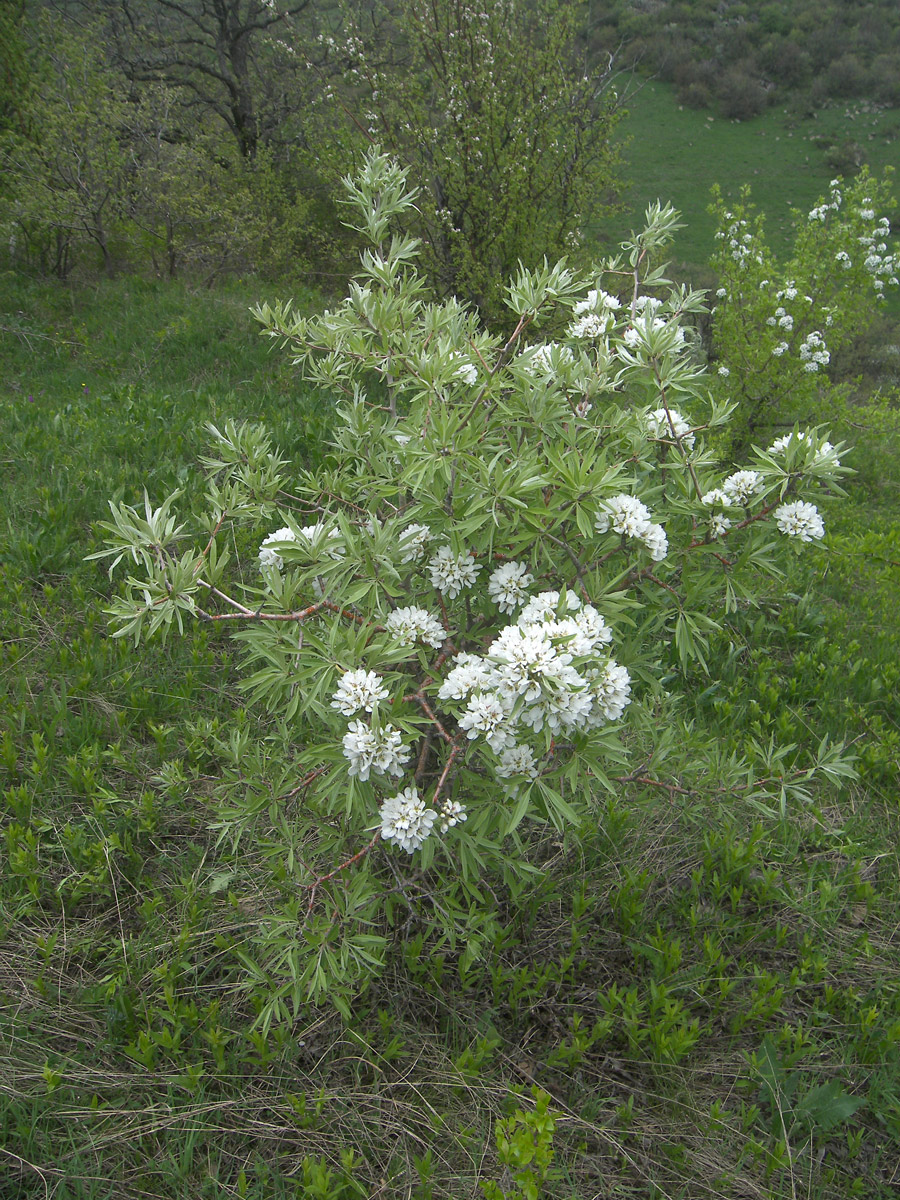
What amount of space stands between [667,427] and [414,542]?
0.79 metres

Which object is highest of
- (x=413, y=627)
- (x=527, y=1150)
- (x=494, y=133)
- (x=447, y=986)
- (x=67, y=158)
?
(x=494, y=133)

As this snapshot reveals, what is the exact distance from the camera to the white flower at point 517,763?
5.77ft

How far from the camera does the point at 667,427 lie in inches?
85.4

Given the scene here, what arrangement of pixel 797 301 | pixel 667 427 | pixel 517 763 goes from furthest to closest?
1. pixel 797 301
2. pixel 667 427
3. pixel 517 763

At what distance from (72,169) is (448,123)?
4.55 m

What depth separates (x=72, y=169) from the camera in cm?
907

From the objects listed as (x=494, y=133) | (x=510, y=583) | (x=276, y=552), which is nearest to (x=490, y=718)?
(x=510, y=583)

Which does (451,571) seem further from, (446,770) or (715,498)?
(715,498)

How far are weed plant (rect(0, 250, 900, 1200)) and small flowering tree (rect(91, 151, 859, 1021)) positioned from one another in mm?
226

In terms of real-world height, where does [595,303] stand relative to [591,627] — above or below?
above

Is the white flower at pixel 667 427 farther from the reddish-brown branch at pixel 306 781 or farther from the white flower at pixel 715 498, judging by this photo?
the reddish-brown branch at pixel 306 781

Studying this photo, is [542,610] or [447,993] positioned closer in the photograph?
[542,610]

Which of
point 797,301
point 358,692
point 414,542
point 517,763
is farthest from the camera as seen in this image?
point 797,301

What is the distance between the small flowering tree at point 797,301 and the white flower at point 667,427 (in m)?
4.82
